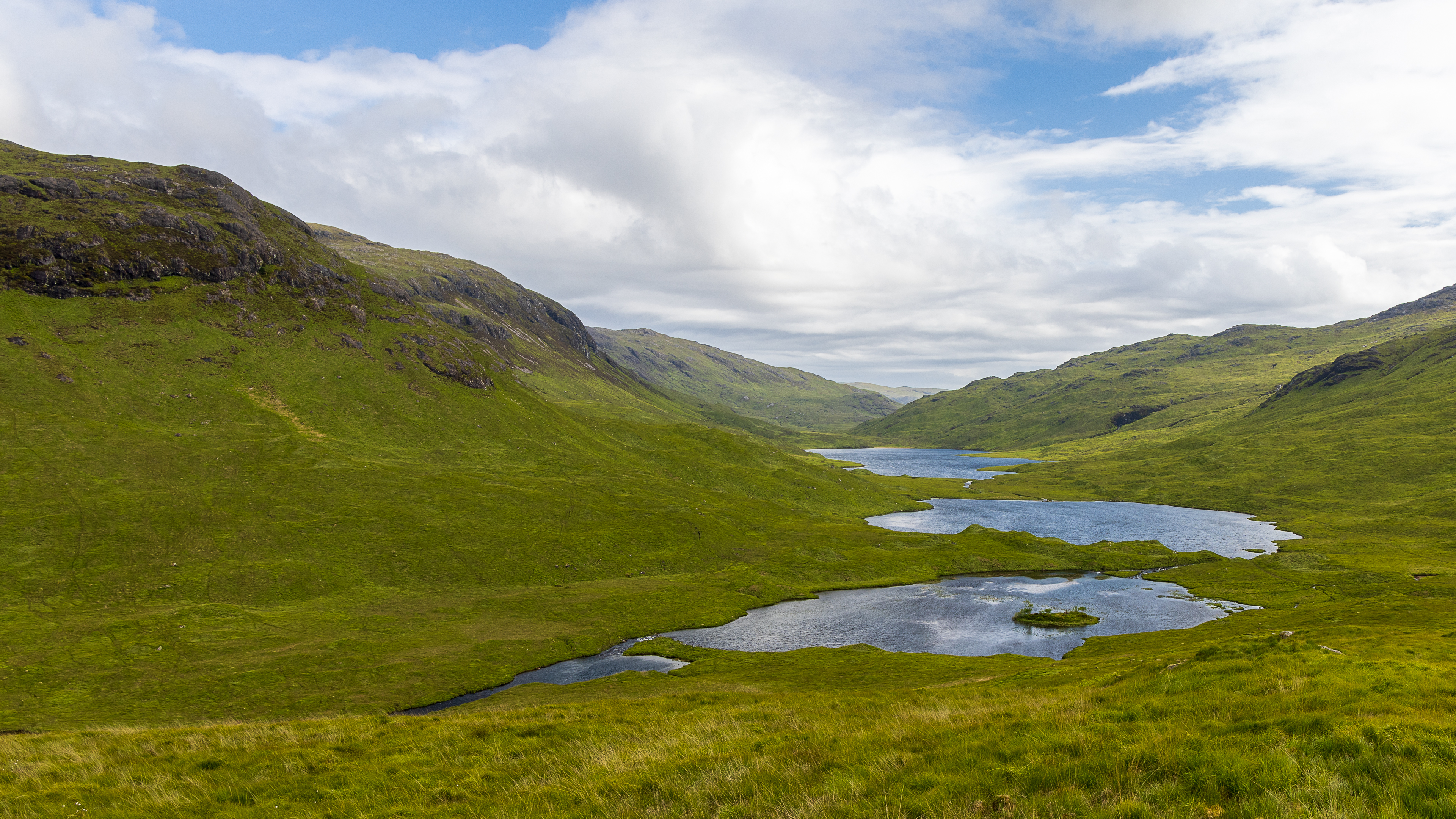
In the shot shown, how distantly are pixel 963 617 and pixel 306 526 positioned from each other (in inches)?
4456

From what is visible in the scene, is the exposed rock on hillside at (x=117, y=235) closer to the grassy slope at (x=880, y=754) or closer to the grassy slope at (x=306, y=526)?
the grassy slope at (x=306, y=526)

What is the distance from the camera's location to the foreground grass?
988 cm

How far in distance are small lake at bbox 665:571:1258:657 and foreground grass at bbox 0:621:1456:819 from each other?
62454mm

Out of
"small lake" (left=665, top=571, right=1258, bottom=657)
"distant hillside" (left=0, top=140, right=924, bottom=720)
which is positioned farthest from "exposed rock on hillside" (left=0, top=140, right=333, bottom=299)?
"small lake" (left=665, top=571, right=1258, bottom=657)

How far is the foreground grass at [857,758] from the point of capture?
32.4 ft

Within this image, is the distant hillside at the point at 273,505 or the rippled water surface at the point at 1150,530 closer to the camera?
the distant hillside at the point at 273,505

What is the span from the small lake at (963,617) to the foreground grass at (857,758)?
2459 inches

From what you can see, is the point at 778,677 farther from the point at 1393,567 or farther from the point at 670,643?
the point at 1393,567

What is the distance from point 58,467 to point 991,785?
143642 mm

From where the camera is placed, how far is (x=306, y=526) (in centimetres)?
10494

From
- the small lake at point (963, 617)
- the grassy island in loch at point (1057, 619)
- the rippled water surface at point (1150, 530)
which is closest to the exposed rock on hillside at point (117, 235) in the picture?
the small lake at point (963, 617)

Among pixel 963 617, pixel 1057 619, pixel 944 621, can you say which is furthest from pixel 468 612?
pixel 1057 619

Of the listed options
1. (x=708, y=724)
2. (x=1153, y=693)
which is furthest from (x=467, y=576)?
(x=1153, y=693)

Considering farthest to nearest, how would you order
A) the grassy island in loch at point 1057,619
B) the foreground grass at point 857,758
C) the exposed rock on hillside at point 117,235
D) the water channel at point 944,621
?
the exposed rock on hillside at point 117,235 < the grassy island in loch at point 1057,619 < the water channel at point 944,621 < the foreground grass at point 857,758
